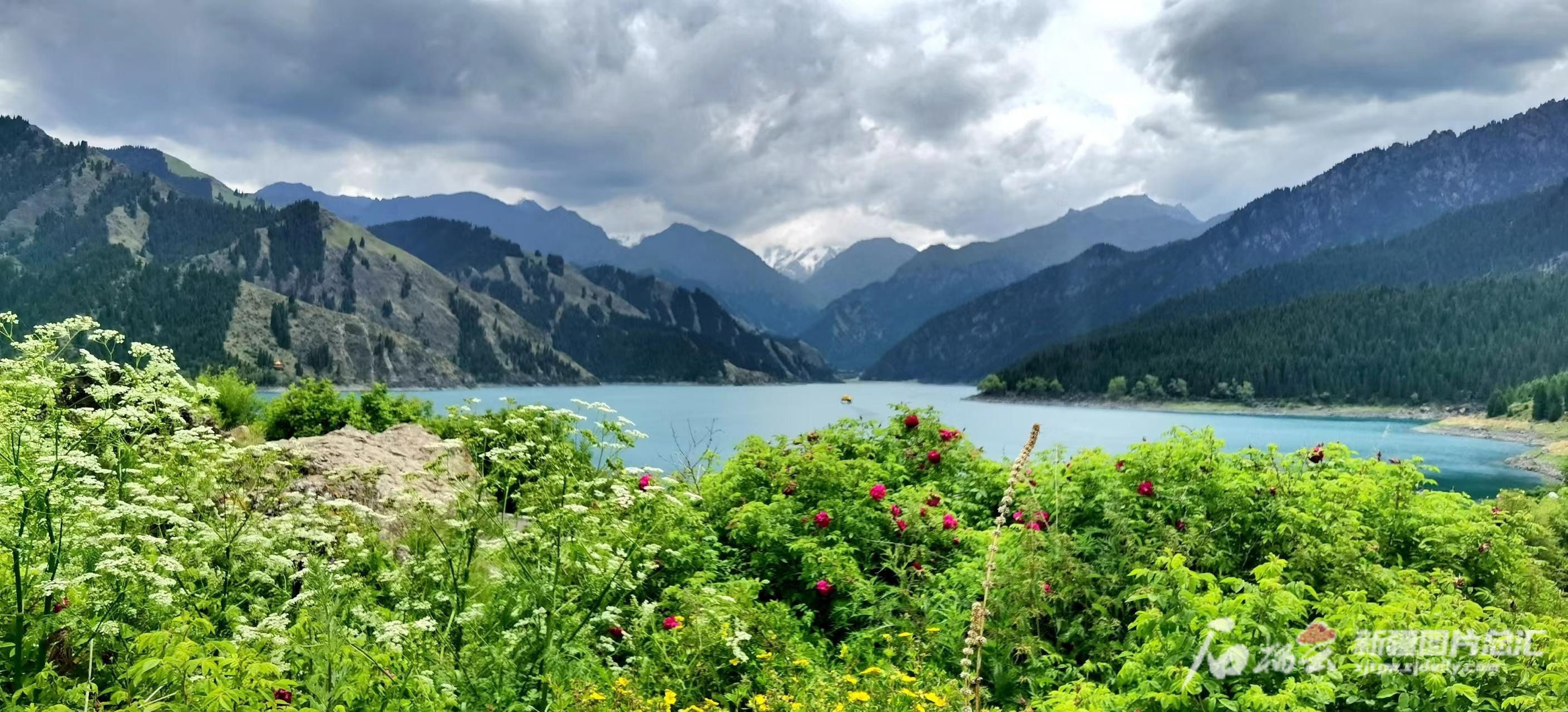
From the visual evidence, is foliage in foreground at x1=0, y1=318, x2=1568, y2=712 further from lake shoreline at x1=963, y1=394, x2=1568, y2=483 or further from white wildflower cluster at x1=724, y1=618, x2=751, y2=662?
lake shoreline at x1=963, y1=394, x2=1568, y2=483

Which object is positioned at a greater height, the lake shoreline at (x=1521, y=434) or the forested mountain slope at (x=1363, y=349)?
the forested mountain slope at (x=1363, y=349)

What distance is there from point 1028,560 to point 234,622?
5.59 meters

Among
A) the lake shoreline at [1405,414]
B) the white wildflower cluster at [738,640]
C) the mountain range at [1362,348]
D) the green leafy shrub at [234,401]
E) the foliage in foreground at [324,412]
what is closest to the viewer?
the white wildflower cluster at [738,640]

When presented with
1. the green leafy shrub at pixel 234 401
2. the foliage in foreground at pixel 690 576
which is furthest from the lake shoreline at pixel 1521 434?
the green leafy shrub at pixel 234 401

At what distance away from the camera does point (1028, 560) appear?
6359 millimetres

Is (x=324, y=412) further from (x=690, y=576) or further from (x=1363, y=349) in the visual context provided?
(x=1363, y=349)

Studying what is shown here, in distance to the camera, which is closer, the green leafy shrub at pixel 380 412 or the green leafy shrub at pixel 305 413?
the green leafy shrub at pixel 380 412

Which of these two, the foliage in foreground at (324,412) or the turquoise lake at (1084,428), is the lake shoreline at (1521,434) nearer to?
the turquoise lake at (1084,428)

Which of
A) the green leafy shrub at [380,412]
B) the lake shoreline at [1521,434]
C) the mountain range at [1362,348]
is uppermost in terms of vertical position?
the mountain range at [1362,348]

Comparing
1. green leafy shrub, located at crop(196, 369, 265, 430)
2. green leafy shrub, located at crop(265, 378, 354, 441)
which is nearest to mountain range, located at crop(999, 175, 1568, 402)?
green leafy shrub, located at crop(265, 378, 354, 441)

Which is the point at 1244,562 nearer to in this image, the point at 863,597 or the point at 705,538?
the point at 863,597

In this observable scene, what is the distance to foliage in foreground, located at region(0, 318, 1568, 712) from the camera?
400cm

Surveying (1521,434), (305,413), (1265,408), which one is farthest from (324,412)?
(1265,408)

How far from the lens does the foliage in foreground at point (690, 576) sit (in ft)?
13.1
